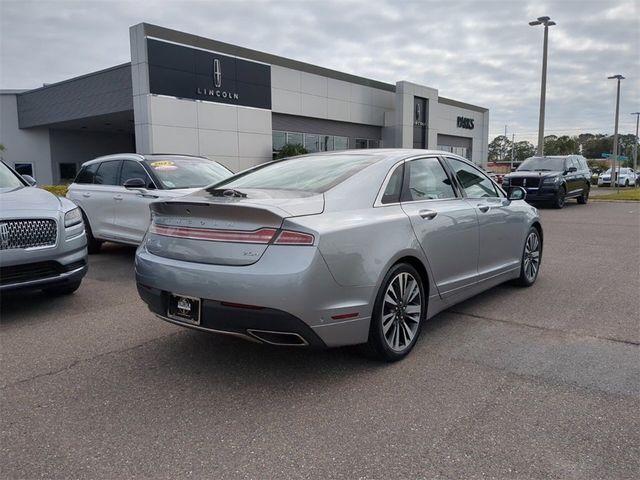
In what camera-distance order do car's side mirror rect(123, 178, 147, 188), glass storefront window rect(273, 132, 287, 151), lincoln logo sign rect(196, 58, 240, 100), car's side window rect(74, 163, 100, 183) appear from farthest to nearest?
glass storefront window rect(273, 132, 287, 151) < lincoln logo sign rect(196, 58, 240, 100) < car's side window rect(74, 163, 100, 183) < car's side mirror rect(123, 178, 147, 188)

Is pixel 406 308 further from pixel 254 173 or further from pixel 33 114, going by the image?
pixel 33 114

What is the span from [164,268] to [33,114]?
3130 cm

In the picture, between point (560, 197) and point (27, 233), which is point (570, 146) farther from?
point (27, 233)

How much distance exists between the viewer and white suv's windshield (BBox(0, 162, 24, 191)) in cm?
610

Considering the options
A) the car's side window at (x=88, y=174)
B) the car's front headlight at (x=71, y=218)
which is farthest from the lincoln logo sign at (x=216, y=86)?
the car's front headlight at (x=71, y=218)

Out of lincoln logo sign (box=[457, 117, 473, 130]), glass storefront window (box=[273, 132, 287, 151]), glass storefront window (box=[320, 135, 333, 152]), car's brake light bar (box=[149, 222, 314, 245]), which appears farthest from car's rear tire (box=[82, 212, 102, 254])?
lincoln logo sign (box=[457, 117, 473, 130])

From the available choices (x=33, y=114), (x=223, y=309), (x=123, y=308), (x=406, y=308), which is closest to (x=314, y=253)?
(x=223, y=309)

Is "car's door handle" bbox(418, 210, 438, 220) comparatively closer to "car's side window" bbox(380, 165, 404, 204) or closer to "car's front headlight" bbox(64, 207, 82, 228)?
"car's side window" bbox(380, 165, 404, 204)

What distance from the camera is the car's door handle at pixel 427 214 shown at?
419 centimetres

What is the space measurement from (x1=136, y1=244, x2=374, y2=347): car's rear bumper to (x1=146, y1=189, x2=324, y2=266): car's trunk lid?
0.08m

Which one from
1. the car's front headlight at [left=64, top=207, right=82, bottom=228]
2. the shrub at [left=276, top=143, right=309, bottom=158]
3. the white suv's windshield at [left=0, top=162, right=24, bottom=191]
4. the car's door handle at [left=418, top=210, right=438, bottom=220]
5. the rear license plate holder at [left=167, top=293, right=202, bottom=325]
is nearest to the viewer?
the rear license plate holder at [left=167, top=293, right=202, bottom=325]

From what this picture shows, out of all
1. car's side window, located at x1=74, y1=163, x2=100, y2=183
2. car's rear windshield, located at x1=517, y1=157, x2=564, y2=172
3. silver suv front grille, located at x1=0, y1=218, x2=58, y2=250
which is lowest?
silver suv front grille, located at x1=0, y1=218, x2=58, y2=250

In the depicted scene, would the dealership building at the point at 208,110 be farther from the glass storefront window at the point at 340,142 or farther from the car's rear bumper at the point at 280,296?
the car's rear bumper at the point at 280,296

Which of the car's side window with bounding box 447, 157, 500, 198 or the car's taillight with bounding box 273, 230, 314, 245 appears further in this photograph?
the car's side window with bounding box 447, 157, 500, 198
